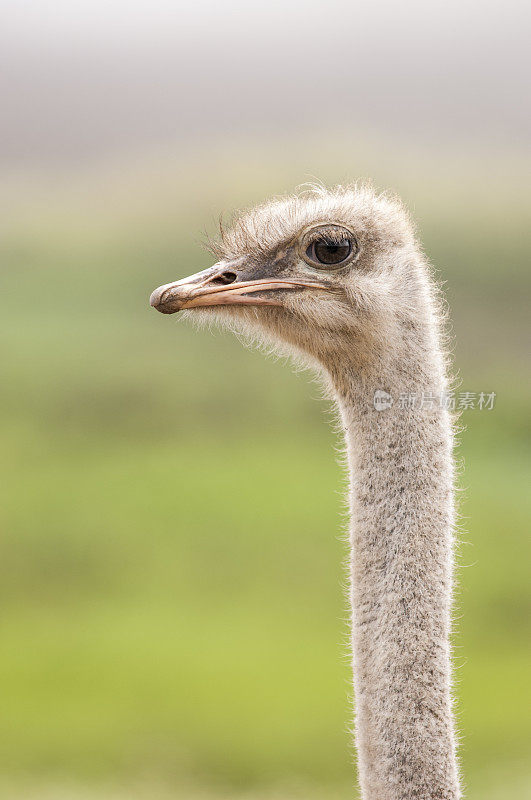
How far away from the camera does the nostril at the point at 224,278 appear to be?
166 cm

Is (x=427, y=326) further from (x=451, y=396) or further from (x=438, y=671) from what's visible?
(x=438, y=671)

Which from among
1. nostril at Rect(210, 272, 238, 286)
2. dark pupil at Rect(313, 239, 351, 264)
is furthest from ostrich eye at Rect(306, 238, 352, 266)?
nostril at Rect(210, 272, 238, 286)

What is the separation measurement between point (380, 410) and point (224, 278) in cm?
32

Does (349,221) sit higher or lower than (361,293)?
higher

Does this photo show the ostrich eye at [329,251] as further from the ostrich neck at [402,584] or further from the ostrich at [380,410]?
the ostrich neck at [402,584]

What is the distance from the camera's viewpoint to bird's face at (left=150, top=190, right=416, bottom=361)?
1.63 metres

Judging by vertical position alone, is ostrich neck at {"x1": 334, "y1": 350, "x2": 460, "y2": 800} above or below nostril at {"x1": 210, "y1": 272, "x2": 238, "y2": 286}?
below

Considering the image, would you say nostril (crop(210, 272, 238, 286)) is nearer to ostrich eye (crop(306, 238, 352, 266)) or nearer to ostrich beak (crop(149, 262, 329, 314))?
ostrich beak (crop(149, 262, 329, 314))

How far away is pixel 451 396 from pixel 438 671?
0.42m

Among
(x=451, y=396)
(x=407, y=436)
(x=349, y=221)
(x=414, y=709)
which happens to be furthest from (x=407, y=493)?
(x=349, y=221)

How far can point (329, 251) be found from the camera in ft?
5.41

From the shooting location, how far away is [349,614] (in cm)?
172

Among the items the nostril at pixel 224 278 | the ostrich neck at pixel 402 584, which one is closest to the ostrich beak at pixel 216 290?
the nostril at pixel 224 278

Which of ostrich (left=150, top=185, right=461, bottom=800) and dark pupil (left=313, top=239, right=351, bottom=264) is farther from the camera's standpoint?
dark pupil (left=313, top=239, right=351, bottom=264)
